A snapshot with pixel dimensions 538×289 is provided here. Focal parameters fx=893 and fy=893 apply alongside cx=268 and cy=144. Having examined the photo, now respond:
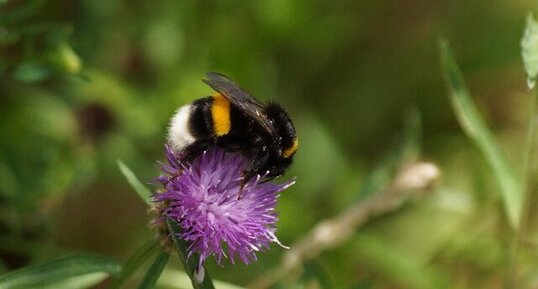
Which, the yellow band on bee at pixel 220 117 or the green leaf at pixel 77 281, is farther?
the green leaf at pixel 77 281

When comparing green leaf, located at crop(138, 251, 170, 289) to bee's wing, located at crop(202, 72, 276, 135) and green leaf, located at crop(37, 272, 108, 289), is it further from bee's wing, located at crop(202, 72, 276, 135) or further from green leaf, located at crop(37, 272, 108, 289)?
bee's wing, located at crop(202, 72, 276, 135)

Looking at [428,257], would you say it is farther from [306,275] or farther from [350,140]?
[306,275]

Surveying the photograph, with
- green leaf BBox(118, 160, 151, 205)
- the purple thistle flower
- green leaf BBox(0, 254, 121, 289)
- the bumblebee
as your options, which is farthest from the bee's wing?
green leaf BBox(0, 254, 121, 289)

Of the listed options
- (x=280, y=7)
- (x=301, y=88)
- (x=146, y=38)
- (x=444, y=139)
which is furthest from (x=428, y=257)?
(x=146, y=38)

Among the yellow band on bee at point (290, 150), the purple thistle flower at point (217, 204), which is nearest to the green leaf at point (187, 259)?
the purple thistle flower at point (217, 204)

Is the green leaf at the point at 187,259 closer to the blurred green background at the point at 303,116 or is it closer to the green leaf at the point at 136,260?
the green leaf at the point at 136,260
